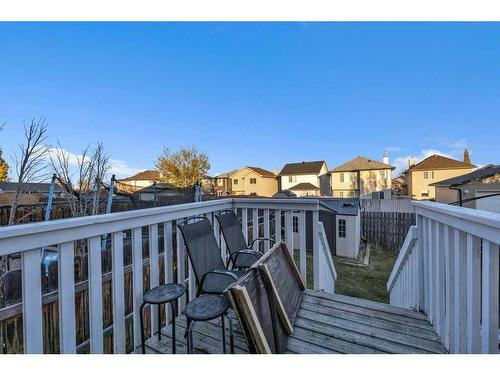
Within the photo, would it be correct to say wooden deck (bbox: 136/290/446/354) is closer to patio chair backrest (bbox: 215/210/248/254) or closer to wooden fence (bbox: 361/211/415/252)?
patio chair backrest (bbox: 215/210/248/254)

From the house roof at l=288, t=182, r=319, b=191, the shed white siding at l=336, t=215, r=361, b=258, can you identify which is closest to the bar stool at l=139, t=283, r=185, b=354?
the shed white siding at l=336, t=215, r=361, b=258

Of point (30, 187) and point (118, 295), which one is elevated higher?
point (30, 187)

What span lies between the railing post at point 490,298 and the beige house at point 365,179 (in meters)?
25.3

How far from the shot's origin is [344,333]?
69.3 inches

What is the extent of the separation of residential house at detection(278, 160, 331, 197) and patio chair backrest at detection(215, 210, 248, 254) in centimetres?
2413

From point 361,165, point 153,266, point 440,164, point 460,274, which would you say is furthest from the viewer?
point 361,165

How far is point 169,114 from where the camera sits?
12.6 meters

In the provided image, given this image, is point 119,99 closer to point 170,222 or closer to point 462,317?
point 170,222

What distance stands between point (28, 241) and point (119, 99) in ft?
32.0

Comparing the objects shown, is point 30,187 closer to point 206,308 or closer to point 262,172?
point 206,308

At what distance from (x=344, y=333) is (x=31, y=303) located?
73.3 inches

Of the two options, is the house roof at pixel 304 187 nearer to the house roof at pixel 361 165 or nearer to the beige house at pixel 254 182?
the house roof at pixel 361 165

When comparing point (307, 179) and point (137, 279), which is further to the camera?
point (307, 179)

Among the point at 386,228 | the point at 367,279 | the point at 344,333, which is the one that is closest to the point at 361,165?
the point at 386,228
